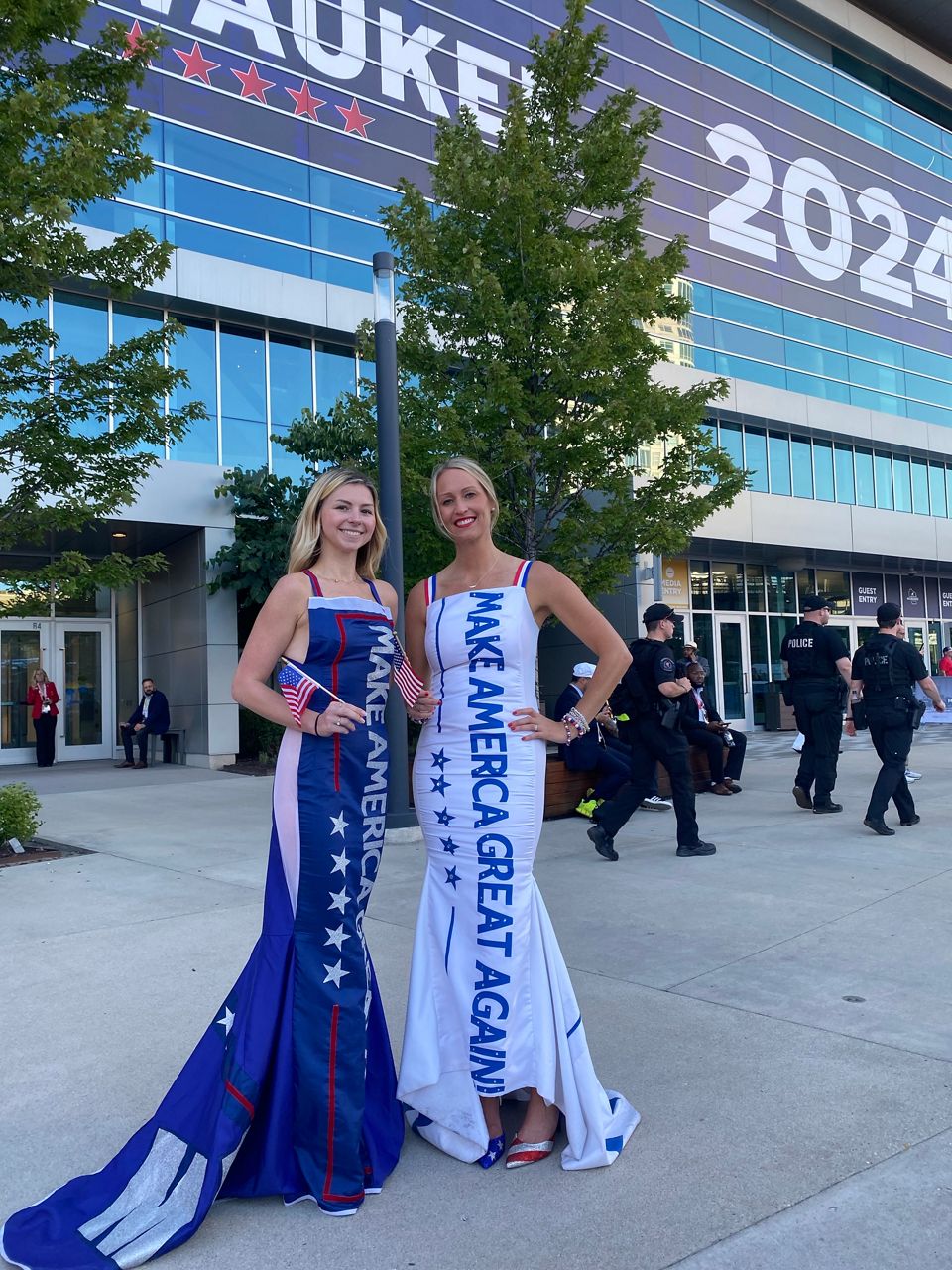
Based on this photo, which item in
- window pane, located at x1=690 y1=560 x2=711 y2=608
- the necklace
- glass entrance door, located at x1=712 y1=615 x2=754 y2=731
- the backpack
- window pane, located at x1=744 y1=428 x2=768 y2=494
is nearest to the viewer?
the necklace

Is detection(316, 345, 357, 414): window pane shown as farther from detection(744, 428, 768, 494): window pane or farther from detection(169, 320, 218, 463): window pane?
detection(744, 428, 768, 494): window pane

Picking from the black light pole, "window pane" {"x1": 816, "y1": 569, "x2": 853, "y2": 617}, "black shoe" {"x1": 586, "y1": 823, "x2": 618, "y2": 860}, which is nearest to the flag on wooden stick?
"black shoe" {"x1": 586, "y1": 823, "x2": 618, "y2": 860}

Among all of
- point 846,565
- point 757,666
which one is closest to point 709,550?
point 757,666

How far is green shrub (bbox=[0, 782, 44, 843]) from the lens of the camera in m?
7.82

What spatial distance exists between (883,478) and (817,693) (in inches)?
704

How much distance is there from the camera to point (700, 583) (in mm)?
21688

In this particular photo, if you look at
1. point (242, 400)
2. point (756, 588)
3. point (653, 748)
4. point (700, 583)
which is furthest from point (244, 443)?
point (756, 588)

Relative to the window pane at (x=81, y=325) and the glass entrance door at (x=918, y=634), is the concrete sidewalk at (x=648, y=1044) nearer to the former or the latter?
the window pane at (x=81, y=325)

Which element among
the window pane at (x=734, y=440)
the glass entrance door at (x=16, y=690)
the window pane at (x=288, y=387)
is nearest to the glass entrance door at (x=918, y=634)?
the window pane at (x=734, y=440)

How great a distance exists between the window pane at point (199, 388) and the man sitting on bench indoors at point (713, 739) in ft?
28.4

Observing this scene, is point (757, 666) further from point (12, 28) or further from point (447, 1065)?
point (447, 1065)

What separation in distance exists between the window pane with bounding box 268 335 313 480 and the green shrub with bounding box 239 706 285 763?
13.0ft

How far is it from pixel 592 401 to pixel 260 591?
6781mm

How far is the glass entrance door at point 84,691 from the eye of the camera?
1839 cm
